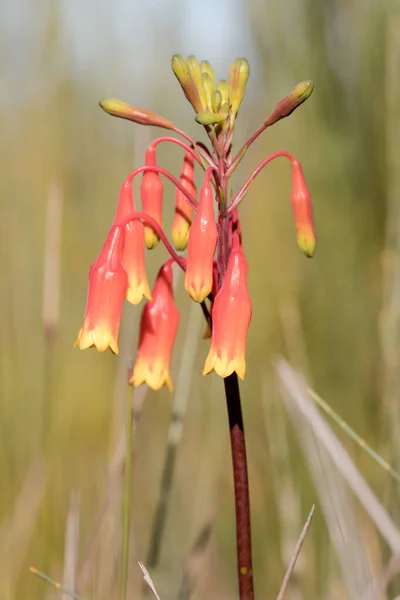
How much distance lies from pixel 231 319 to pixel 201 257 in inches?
3.0

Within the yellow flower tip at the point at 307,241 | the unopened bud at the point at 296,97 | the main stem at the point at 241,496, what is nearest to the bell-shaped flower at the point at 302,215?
the yellow flower tip at the point at 307,241

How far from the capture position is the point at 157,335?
92cm

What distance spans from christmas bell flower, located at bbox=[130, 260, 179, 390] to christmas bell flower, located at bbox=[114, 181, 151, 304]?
3 centimetres

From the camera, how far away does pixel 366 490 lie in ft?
3.24

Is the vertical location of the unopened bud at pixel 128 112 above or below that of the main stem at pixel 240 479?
above

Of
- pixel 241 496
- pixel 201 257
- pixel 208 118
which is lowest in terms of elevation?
pixel 241 496

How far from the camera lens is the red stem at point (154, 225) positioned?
0.81m

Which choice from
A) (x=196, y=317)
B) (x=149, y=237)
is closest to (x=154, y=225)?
(x=149, y=237)

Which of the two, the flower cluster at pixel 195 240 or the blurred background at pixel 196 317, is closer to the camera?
the flower cluster at pixel 195 240

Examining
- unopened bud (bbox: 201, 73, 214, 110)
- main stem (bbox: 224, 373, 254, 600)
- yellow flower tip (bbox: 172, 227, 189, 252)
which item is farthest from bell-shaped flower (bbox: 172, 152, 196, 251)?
main stem (bbox: 224, 373, 254, 600)

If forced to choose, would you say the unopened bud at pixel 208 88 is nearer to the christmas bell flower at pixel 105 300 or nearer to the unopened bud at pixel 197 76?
the unopened bud at pixel 197 76

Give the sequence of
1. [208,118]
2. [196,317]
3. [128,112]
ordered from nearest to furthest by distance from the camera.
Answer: [208,118], [128,112], [196,317]

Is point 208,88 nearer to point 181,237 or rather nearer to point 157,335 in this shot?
point 181,237

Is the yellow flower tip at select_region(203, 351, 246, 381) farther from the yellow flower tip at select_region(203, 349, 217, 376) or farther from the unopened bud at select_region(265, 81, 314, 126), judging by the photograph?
the unopened bud at select_region(265, 81, 314, 126)
